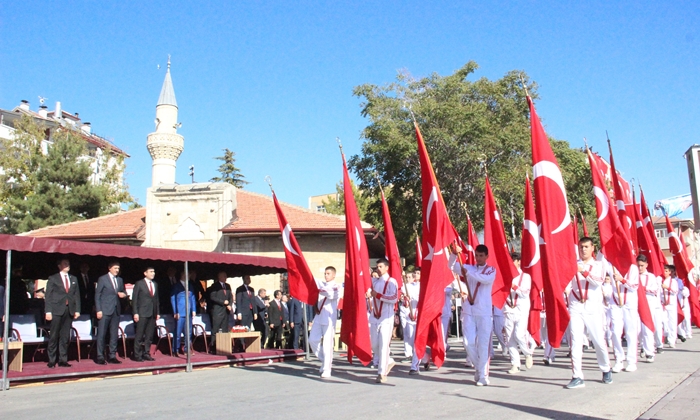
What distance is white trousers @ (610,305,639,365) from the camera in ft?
35.1

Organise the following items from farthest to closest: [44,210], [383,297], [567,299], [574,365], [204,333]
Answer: [44,210], [204,333], [383,297], [567,299], [574,365]

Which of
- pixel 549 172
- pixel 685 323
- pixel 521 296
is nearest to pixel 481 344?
pixel 549 172

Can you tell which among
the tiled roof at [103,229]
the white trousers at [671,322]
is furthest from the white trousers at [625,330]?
the tiled roof at [103,229]

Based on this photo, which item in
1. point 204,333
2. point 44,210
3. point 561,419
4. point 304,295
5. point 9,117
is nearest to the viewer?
point 561,419

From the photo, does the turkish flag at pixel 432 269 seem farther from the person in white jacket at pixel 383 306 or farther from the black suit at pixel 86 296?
the black suit at pixel 86 296

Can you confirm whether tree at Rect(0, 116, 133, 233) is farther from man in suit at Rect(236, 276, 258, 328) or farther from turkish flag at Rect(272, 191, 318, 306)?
turkish flag at Rect(272, 191, 318, 306)

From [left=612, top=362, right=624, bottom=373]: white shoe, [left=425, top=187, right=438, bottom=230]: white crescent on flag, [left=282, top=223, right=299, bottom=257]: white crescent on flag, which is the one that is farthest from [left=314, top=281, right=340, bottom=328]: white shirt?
[left=612, top=362, right=624, bottom=373]: white shoe

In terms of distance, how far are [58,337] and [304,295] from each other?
4336 millimetres

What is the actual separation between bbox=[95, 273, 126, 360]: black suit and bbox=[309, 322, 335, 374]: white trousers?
3796mm

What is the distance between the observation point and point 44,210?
37.0 m

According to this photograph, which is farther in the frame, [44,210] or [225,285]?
[44,210]

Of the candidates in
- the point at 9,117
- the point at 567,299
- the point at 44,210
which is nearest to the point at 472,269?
the point at 567,299

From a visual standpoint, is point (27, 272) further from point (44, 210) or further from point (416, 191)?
point (44, 210)

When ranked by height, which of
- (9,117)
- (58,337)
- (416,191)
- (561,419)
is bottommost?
(561,419)
